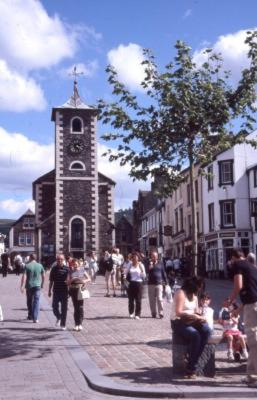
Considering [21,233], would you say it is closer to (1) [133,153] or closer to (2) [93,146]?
(2) [93,146]

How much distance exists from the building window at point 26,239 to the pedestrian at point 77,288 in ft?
277

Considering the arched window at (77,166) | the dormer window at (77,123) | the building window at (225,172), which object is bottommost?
the building window at (225,172)

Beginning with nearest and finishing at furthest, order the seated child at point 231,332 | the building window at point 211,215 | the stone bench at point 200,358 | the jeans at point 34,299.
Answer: the stone bench at point 200,358, the seated child at point 231,332, the jeans at point 34,299, the building window at point 211,215

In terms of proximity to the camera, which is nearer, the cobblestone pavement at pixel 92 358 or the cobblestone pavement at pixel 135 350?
the cobblestone pavement at pixel 92 358

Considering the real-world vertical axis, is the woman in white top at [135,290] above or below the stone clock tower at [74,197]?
below

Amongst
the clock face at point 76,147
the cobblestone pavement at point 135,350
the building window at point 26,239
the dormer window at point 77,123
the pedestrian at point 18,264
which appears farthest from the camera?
the building window at point 26,239

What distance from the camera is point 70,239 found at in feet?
190

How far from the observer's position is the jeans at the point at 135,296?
16625 millimetres

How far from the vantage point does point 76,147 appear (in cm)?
5894

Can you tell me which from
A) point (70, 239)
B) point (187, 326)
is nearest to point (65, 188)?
point (70, 239)

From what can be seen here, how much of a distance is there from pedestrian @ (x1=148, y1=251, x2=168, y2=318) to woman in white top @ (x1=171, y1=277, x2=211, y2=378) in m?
7.43

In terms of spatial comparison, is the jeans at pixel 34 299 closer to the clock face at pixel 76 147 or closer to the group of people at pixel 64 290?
the group of people at pixel 64 290

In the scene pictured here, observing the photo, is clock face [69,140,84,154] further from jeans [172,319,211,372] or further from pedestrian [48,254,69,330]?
jeans [172,319,211,372]

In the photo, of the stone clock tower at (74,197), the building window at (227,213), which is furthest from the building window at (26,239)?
the building window at (227,213)
